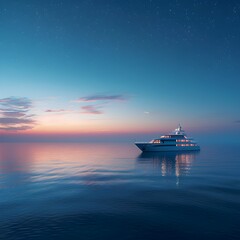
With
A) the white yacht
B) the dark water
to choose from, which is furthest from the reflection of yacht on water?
the dark water

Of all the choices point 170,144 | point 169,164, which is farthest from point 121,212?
point 170,144

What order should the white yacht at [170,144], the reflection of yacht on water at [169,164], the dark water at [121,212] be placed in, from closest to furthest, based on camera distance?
1. the dark water at [121,212]
2. the reflection of yacht on water at [169,164]
3. the white yacht at [170,144]

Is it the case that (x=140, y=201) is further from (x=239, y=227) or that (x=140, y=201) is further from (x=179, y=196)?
(x=239, y=227)

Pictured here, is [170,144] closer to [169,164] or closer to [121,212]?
[169,164]

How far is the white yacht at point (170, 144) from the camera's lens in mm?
87375

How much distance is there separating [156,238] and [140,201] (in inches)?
321

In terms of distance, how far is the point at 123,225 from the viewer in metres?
15.8

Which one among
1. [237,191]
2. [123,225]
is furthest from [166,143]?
[123,225]

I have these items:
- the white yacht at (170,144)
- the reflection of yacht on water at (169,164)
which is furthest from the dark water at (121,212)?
the white yacht at (170,144)

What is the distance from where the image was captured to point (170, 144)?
89500 millimetres

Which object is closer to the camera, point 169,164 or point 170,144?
point 169,164

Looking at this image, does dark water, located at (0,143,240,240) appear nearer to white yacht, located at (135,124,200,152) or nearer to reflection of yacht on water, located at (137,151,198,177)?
reflection of yacht on water, located at (137,151,198,177)

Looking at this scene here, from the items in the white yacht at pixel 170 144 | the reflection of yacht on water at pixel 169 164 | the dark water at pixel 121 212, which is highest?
the white yacht at pixel 170 144

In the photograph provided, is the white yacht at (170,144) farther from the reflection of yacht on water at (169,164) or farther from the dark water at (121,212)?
the dark water at (121,212)
